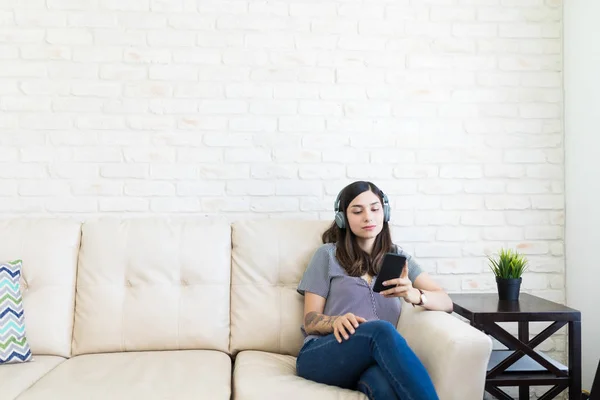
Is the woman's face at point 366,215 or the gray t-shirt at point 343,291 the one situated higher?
the woman's face at point 366,215

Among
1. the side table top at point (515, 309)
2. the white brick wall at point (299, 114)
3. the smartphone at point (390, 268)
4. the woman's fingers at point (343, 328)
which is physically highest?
the white brick wall at point (299, 114)

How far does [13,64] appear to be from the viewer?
100.0 inches

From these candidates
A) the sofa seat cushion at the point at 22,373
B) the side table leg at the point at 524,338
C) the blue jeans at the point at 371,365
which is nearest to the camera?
the blue jeans at the point at 371,365

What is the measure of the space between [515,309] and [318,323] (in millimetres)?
742

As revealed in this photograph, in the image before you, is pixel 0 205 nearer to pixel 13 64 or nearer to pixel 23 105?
pixel 23 105

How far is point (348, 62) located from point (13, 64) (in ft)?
4.96

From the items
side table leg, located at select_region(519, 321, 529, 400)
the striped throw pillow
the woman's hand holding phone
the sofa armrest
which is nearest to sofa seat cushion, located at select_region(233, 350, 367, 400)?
the sofa armrest

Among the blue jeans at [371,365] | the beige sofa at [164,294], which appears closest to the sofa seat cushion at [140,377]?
the beige sofa at [164,294]

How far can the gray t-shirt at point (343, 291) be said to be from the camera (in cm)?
212

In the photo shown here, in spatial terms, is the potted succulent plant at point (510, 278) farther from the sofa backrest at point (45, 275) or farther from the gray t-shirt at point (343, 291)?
the sofa backrest at point (45, 275)

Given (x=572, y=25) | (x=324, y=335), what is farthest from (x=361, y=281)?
(x=572, y=25)

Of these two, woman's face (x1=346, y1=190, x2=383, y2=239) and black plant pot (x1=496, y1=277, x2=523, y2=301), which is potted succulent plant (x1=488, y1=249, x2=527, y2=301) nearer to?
black plant pot (x1=496, y1=277, x2=523, y2=301)

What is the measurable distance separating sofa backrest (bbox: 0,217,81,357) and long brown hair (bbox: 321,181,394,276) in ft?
3.54

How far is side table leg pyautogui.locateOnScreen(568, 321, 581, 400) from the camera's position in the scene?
6.68 ft
